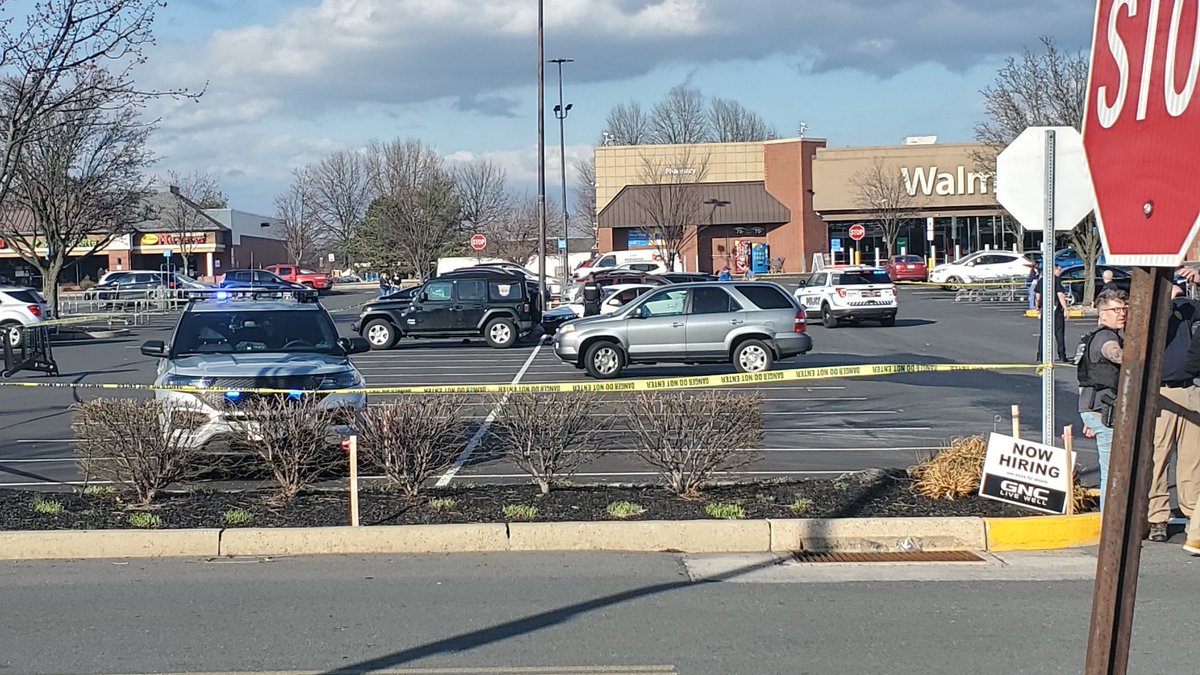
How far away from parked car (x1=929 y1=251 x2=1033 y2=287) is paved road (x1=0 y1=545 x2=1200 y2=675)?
141 ft

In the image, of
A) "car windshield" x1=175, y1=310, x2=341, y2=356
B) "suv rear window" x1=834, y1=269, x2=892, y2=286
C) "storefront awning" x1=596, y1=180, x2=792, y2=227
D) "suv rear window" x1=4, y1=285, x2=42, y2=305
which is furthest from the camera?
"storefront awning" x1=596, y1=180, x2=792, y2=227

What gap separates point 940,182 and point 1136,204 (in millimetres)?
61463

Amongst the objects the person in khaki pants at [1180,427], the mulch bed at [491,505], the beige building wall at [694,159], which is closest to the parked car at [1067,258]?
the beige building wall at [694,159]

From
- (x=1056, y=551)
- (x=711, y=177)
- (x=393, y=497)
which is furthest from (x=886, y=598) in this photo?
(x=711, y=177)

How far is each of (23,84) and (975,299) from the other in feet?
126

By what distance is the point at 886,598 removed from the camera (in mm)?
7000

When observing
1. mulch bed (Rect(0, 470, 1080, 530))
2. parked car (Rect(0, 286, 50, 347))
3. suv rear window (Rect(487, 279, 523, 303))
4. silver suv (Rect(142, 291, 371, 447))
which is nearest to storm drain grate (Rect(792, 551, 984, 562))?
mulch bed (Rect(0, 470, 1080, 530))

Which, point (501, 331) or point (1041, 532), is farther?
point (501, 331)

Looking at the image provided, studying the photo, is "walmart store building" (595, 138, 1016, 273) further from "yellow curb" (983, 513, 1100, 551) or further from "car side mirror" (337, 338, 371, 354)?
"yellow curb" (983, 513, 1100, 551)

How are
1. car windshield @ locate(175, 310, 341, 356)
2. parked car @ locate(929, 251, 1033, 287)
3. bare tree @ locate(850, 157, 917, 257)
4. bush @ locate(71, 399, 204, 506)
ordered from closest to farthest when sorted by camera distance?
bush @ locate(71, 399, 204, 506) → car windshield @ locate(175, 310, 341, 356) → parked car @ locate(929, 251, 1033, 287) → bare tree @ locate(850, 157, 917, 257)

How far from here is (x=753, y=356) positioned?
2030cm

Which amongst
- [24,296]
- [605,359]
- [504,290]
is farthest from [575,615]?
[24,296]

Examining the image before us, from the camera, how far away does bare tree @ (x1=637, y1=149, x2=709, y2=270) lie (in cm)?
5825

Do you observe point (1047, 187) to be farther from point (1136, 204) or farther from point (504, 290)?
point (504, 290)
